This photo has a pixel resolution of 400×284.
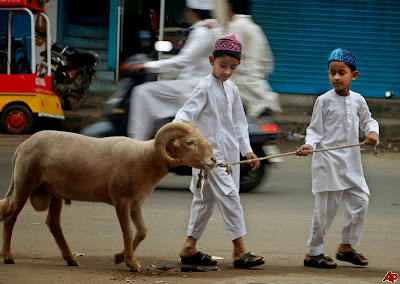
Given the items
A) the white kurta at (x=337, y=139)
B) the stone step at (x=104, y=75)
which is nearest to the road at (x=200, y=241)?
the white kurta at (x=337, y=139)

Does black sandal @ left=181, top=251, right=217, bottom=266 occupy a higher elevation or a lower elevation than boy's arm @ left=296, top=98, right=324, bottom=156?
lower

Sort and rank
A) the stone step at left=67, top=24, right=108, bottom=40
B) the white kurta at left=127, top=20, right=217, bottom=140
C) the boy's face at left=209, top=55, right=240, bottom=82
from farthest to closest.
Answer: the stone step at left=67, top=24, right=108, bottom=40 → the white kurta at left=127, top=20, right=217, bottom=140 → the boy's face at left=209, top=55, right=240, bottom=82

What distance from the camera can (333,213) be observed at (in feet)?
21.5

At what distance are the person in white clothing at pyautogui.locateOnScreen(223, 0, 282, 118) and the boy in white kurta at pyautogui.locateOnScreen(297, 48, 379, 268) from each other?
3615 millimetres

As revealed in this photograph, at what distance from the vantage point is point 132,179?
234 inches

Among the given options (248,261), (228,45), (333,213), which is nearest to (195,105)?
(228,45)

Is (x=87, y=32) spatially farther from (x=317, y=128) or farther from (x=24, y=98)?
(x=317, y=128)

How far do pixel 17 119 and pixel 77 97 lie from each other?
2.27 metres

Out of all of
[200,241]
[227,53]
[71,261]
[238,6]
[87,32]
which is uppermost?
[238,6]

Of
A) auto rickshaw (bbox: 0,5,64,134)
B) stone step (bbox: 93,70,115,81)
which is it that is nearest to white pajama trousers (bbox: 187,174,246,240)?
auto rickshaw (bbox: 0,5,64,134)

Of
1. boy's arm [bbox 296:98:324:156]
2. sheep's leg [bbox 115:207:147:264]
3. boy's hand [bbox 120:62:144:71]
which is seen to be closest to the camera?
sheep's leg [bbox 115:207:147:264]

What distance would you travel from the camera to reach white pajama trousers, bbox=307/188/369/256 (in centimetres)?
648

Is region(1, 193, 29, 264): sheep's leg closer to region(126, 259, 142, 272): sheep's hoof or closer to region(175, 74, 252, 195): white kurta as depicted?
region(126, 259, 142, 272): sheep's hoof

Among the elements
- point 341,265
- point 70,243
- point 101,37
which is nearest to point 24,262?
point 70,243
